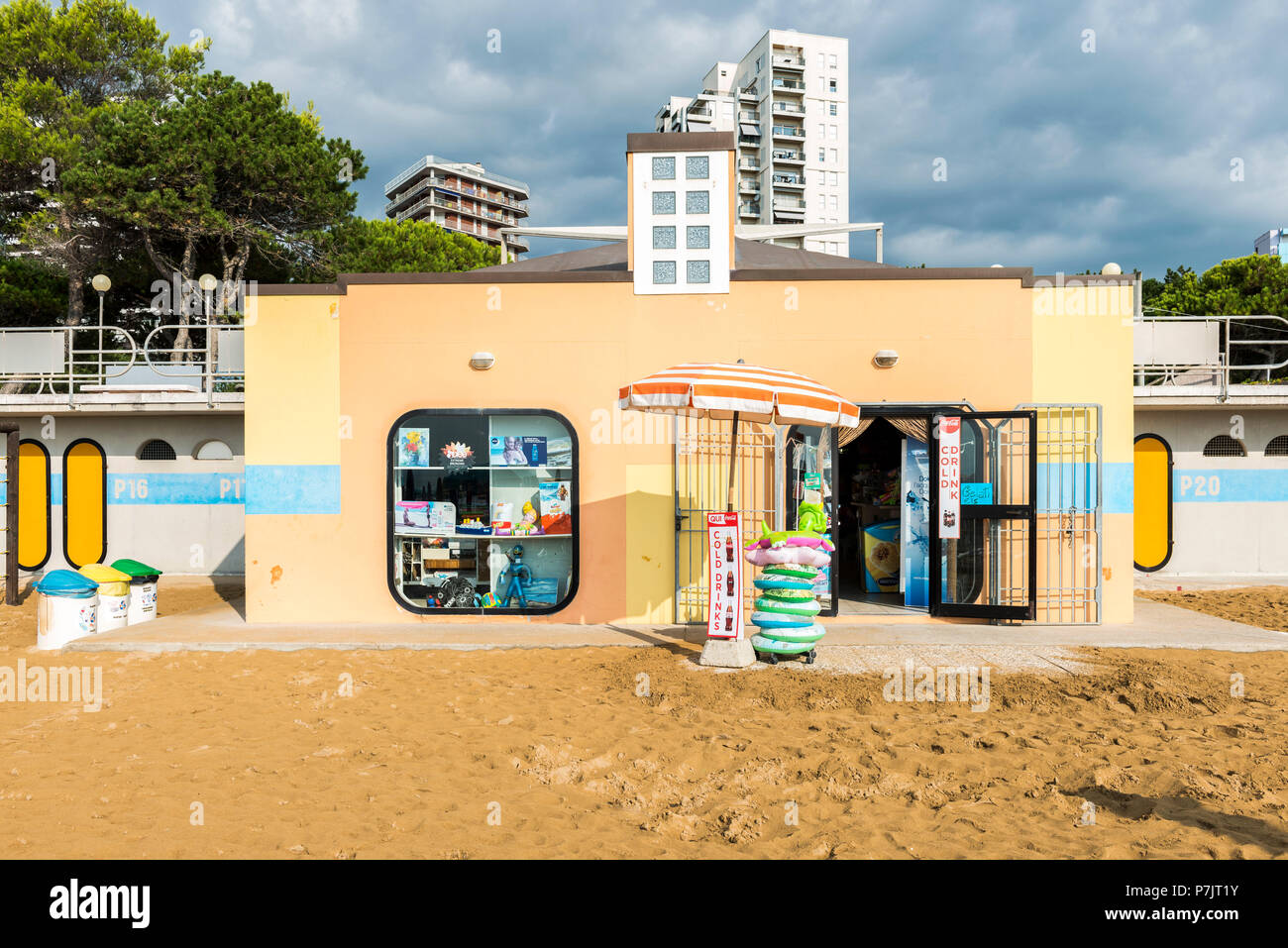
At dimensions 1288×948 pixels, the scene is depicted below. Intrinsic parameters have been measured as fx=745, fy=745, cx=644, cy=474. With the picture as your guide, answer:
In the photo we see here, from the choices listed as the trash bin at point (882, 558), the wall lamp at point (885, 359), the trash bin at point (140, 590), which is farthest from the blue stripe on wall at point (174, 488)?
the wall lamp at point (885, 359)

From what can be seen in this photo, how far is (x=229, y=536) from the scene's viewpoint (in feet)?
42.8

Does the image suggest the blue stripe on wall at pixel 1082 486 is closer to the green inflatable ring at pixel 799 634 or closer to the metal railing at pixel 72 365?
the green inflatable ring at pixel 799 634

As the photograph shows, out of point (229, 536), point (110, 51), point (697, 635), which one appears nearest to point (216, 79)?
point (110, 51)

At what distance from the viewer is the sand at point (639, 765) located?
11.3ft

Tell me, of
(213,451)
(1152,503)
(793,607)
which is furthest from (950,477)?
(213,451)

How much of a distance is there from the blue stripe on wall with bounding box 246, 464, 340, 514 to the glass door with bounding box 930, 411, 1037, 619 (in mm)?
6821

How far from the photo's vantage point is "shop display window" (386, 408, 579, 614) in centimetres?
856

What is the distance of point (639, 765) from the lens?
14.5ft

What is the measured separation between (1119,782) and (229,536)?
13.3 meters

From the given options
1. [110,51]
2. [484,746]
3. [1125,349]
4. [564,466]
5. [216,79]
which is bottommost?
[484,746]
